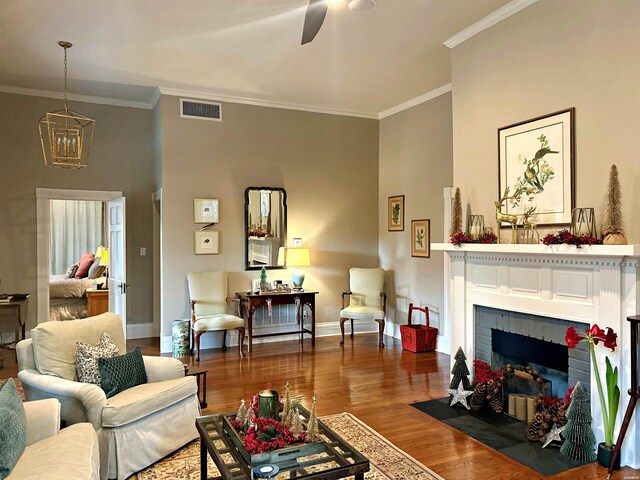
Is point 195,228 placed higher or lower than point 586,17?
lower

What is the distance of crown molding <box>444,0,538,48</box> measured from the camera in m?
3.74

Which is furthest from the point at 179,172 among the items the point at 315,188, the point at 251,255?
the point at 315,188

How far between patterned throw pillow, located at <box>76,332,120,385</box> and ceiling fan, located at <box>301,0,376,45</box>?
2699 millimetres

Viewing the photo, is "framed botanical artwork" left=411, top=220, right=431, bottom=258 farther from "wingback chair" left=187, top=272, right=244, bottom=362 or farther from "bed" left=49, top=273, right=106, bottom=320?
"bed" left=49, top=273, right=106, bottom=320

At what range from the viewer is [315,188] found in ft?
22.7

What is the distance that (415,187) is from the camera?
650 centimetres

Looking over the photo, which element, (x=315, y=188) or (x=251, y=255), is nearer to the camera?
(x=251, y=255)

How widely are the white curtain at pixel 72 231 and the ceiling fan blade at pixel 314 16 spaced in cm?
888

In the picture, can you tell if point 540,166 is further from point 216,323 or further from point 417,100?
point 216,323

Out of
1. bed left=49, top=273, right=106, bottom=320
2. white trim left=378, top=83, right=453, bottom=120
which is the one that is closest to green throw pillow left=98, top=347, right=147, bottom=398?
white trim left=378, top=83, right=453, bottom=120

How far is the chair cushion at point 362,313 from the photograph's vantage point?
251 inches

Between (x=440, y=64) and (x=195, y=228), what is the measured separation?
357cm

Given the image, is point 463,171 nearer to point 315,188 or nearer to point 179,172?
point 315,188

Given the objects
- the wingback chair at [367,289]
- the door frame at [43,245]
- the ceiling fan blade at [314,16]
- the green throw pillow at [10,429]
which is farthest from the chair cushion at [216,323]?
the ceiling fan blade at [314,16]
